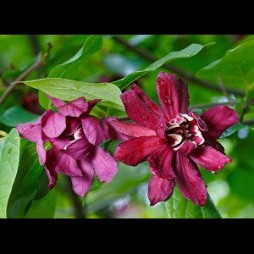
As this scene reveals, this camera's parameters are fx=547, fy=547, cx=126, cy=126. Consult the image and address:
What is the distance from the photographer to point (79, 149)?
2.88ft

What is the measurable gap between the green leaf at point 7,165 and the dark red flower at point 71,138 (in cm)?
3

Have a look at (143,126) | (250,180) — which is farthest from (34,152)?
(250,180)

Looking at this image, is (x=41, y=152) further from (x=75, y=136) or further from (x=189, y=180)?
(x=189, y=180)

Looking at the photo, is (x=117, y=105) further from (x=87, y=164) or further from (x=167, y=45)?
(x=167, y=45)

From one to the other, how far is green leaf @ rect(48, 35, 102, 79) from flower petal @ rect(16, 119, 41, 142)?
0.16m

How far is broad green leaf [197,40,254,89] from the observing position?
45.9 inches

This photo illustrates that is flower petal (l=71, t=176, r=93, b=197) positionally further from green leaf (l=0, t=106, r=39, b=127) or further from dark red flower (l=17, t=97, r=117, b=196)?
green leaf (l=0, t=106, r=39, b=127)

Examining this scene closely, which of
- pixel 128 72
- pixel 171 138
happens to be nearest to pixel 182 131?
pixel 171 138

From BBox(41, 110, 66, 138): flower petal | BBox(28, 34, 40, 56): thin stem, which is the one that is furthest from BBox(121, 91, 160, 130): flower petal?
BBox(28, 34, 40, 56): thin stem

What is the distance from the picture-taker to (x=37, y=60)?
1.56 meters

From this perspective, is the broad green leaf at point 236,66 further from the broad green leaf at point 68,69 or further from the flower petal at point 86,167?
the flower petal at point 86,167

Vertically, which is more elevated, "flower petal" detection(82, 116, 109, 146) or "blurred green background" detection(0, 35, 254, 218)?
"flower petal" detection(82, 116, 109, 146)

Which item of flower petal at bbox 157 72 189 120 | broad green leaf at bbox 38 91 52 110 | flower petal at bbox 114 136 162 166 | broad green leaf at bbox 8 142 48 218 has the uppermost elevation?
flower petal at bbox 157 72 189 120

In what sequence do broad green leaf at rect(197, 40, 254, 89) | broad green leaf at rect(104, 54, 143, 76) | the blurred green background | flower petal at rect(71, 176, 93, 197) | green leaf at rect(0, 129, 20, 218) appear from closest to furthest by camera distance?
green leaf at rect(0, 129, 20, 218)
flower petal at rect(71, 176, 93, 197)
broad green leaf at rect(197, 40, 254, 89)
the blurred green background
broad green leaf at rect(104, 54, 143, 76)
